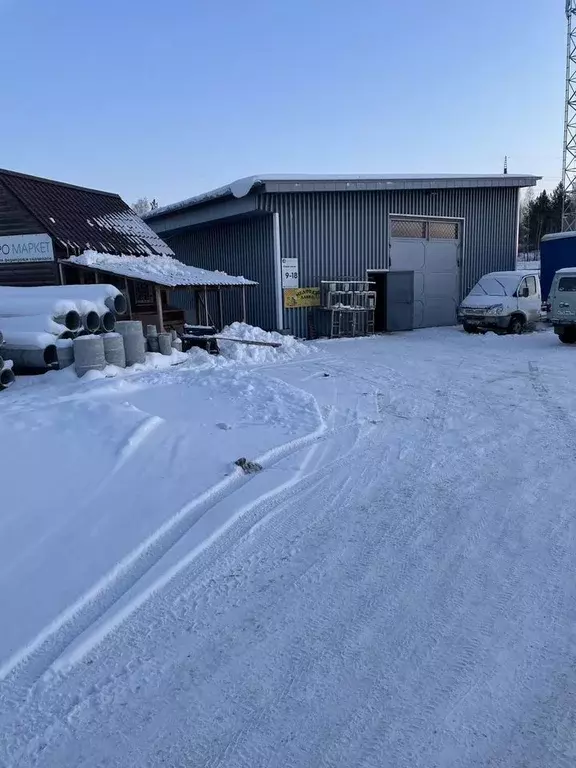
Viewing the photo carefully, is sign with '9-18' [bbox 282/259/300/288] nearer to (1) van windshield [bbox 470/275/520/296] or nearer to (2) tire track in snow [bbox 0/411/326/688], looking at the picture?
(1) van windshield [bbox 470/275/520/296]

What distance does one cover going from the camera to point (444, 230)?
Result: 19828mm

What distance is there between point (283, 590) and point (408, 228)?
17.6 meters

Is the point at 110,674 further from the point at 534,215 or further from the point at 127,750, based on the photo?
the point at 534,215

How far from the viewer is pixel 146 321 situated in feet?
51.4

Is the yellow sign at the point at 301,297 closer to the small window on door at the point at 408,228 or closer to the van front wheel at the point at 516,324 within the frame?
the small window on door at the point at 408,228

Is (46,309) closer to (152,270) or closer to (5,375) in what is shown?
(5,375)

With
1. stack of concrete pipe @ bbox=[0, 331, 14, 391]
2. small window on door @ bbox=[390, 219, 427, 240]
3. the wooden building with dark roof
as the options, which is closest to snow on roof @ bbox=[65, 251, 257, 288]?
the wooden building with dark roof

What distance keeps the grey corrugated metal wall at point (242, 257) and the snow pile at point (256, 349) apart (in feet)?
7.08

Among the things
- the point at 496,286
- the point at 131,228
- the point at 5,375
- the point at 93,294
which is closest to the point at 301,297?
the point at 131,228

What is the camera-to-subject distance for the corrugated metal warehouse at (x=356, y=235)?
53.8 ft

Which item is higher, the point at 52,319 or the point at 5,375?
the point at 52,319

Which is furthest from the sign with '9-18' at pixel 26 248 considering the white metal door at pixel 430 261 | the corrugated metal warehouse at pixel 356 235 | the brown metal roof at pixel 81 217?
the white metal door at pixel 430 261

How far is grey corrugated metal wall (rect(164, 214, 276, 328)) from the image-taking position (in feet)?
54.9

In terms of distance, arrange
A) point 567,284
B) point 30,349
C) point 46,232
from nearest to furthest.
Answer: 1. point 30,349
2. point 567,284
3. point 46,232
